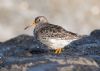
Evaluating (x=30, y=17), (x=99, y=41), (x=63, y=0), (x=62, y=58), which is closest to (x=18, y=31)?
(x=30, y=17)

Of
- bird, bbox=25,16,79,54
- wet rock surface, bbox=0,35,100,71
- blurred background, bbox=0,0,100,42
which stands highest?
blurred background, bbox=0,0,100,42

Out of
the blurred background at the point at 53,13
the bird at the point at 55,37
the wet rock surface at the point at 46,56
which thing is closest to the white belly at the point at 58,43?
the bird at the point at 55,37

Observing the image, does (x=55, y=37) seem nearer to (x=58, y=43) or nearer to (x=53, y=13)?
(x=58, y=43)

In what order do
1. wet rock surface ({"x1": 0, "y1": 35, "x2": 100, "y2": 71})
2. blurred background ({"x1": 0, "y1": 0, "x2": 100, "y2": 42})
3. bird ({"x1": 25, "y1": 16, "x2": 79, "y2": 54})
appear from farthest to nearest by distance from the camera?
blurred background ({"x1": 0, "y1": 0, "x2": 100, "y2": 42}) < bird ({"x1": 25, "y1": 16, "x2": 79, "y2": 54}) < wet rock surface ({"x1": 0, "y1": 35, "x2": 100, "y2": 71})

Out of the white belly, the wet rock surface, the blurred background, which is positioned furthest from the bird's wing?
the blurred background

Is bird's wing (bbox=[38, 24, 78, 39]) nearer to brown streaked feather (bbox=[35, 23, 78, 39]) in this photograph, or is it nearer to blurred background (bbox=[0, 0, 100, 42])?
brown streaked feather (bbox=[35, 23, 78, 39])

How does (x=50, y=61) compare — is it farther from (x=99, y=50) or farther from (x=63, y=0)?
(x=63, y=0)

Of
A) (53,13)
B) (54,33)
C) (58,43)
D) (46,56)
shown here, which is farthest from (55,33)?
(53,13)
